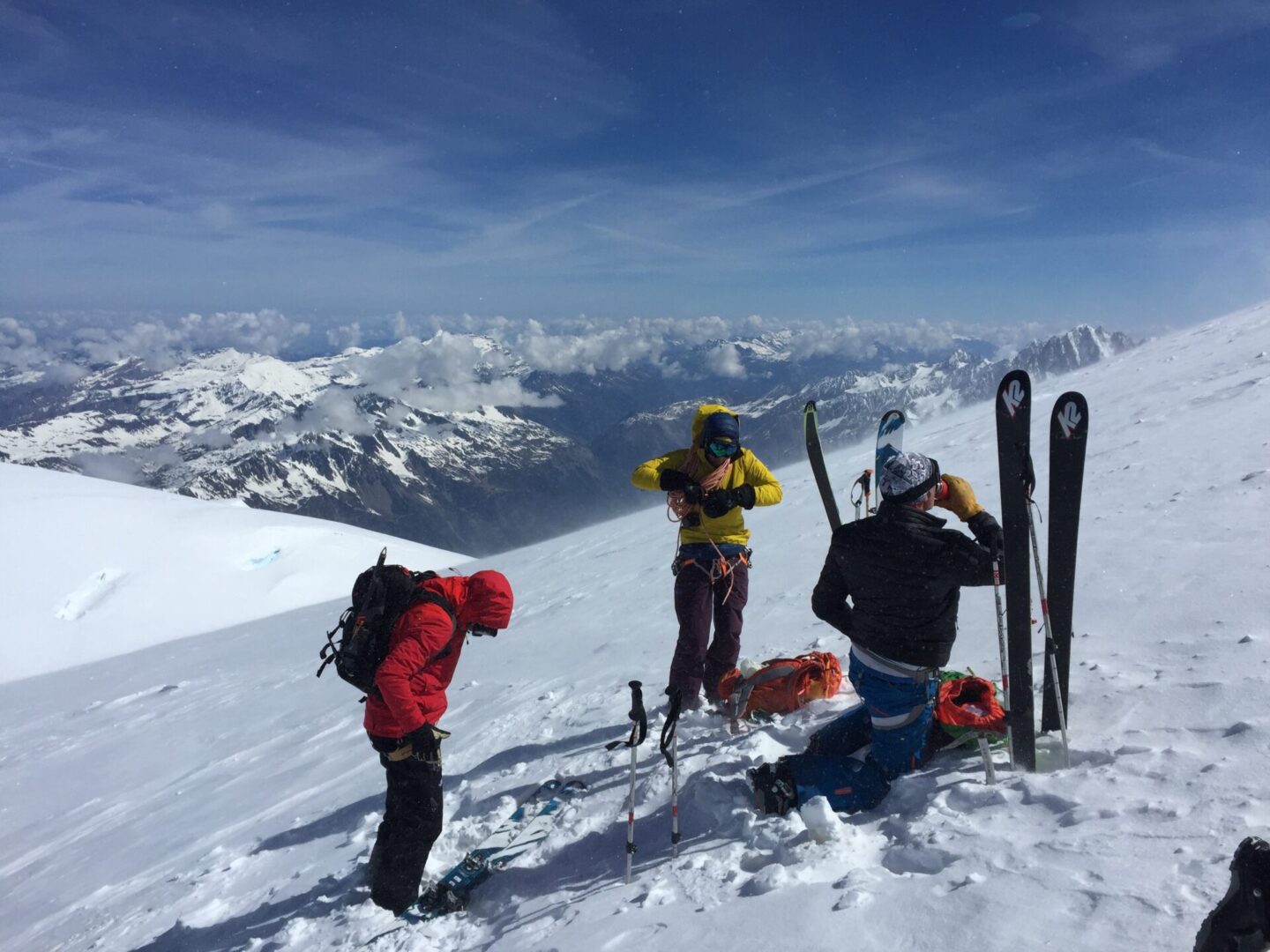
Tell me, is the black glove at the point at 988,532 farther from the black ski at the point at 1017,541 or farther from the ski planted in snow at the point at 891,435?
the ski planted in snow at the point at 891,435

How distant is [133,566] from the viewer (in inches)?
1093

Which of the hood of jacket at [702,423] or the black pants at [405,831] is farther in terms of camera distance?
the hood of jacket at [702,423]

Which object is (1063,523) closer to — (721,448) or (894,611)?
(894,611)

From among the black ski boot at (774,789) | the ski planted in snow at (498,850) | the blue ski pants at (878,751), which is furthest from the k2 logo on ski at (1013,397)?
the ski planted in snow at (498,850)

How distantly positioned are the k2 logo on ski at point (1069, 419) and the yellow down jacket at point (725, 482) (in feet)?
8.15

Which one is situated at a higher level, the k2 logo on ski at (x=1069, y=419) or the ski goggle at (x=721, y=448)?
the ski goggle at (x=721, y=448)

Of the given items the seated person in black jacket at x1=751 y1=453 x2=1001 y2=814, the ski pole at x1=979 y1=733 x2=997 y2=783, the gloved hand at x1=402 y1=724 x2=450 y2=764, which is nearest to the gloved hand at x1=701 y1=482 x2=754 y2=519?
the seated person in black jacket at x1=751 y1=453 x2=1001 y2=814

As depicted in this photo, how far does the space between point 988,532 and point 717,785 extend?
266cm

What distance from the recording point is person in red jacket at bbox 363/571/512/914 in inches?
185

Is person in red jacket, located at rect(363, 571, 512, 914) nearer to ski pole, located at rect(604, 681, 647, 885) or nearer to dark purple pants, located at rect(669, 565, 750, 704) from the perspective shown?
ski pole, located at rect(604, 681, 647, 885)

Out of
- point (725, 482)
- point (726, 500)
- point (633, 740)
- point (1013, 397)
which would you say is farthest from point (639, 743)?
point (1013, 397)

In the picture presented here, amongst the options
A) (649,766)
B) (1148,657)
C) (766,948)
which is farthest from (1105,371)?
(766,948)

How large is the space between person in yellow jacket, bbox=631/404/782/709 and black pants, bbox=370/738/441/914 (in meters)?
2.38

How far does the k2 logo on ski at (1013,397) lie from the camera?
462 centimetres
